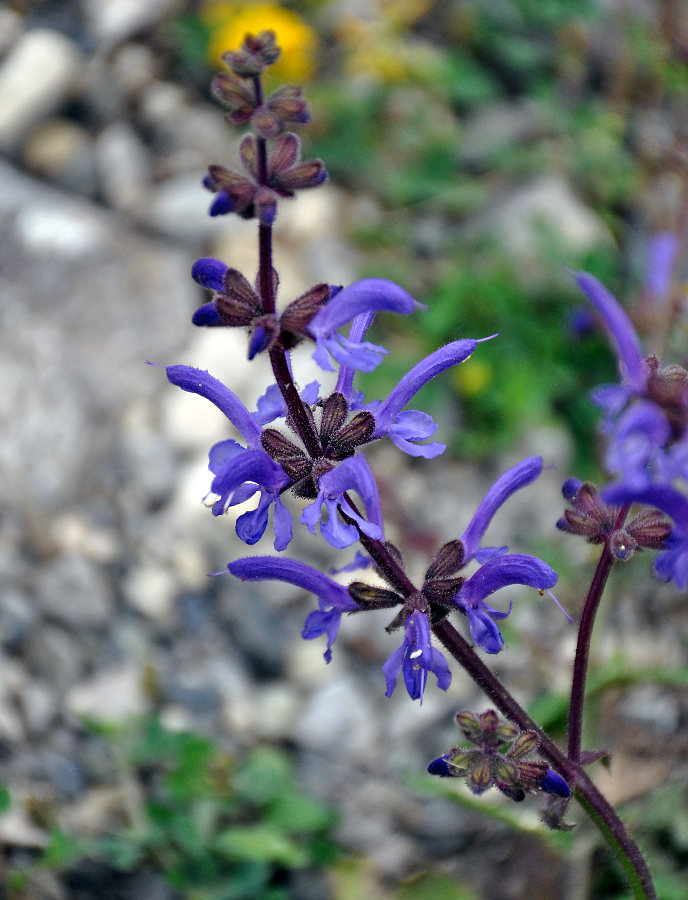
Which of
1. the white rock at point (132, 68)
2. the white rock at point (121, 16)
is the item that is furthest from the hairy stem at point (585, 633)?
the white rock at point (121, 16)

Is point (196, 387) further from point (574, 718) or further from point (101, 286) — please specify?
point (101, 286)

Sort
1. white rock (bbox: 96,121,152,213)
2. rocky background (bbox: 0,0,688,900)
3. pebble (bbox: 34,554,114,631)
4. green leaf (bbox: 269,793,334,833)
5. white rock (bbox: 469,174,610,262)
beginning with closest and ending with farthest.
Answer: green leaf (bbox: 269,793,334,833)
rocky background (bbox: 0,0,688,900)
pebble (bbox: 34,554,114,631)
white rock (bbox: 469,174,610,262)
white rock (bbox: 96,121,152,213)

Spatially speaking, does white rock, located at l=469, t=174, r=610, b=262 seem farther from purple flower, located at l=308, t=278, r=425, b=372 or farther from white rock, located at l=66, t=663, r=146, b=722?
purple flower, located at l=308, t=278, r=425, b=372

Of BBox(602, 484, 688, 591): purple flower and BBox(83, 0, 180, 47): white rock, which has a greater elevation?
BBox(83, 0, 180, 47): white rock

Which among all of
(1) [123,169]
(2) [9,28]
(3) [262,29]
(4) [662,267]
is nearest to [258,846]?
(4) [662,267]

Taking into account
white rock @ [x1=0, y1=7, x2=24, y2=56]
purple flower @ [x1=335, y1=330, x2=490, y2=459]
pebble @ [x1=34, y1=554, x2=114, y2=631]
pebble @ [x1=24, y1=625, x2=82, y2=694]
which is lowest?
purple flower @ [x1=335, y1=330, x2=490, y2=459]

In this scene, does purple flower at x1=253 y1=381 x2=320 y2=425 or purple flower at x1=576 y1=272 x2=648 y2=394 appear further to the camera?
purple flower at x1=253 y1=381 x2=320 y2=425

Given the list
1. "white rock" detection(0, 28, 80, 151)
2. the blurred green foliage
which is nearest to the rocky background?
the blurred green foliage
